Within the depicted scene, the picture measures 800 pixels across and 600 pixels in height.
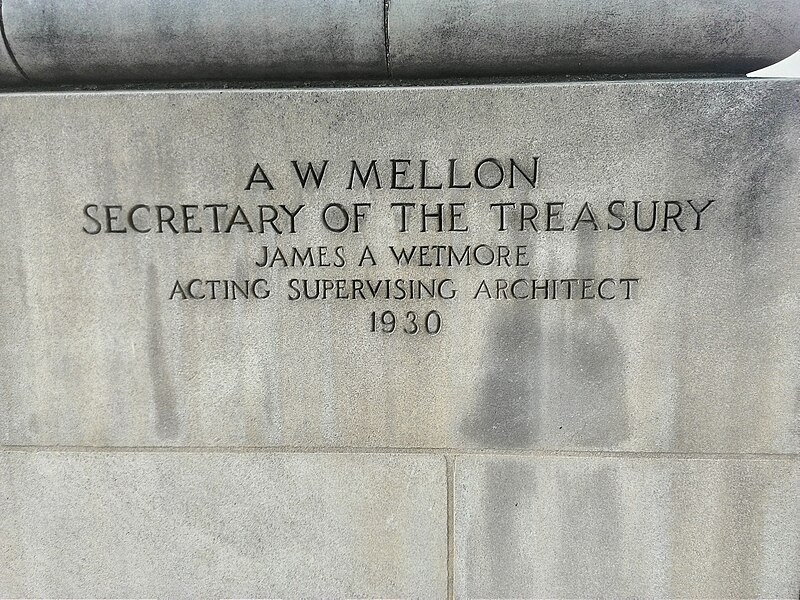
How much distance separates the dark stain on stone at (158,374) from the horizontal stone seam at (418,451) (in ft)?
0.41

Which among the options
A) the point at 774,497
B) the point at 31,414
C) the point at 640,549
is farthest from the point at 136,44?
the point at 774,497

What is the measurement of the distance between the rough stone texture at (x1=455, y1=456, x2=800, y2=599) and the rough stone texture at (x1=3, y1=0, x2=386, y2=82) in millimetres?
1950

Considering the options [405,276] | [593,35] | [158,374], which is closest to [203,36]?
[405,276]

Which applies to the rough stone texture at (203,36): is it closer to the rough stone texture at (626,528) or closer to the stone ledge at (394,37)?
the stone ledge at (394,37)

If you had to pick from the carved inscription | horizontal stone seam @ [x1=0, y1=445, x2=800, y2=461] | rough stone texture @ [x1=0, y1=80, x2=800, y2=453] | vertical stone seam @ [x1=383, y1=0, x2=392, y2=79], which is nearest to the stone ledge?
vertical stone seam @ [x1=383, y1=0, x2=392, y2=79]

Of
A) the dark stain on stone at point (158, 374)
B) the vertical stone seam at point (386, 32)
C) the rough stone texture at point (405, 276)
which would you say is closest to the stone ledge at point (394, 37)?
the vertical stone seam at point (386, 32)

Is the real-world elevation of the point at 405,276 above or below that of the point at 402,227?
below

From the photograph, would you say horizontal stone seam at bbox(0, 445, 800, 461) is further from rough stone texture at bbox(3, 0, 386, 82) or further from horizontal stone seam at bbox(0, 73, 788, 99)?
rough stone texture at bbox(3, 0, 386, 82)

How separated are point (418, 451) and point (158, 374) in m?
1.26

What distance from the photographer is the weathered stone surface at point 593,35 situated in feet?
8.17

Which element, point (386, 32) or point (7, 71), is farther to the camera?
point (7, 71)

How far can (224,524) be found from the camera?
9.50 ft

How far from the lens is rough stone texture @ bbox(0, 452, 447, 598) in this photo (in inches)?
112

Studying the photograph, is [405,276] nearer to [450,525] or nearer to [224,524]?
[450,525]
